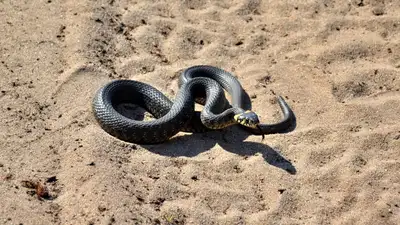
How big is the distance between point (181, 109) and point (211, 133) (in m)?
0.48

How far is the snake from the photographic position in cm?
788

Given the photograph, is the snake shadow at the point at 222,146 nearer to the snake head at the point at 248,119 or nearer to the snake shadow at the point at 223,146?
the snake shadow at the point at 223,146

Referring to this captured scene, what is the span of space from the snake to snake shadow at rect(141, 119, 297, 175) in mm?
100

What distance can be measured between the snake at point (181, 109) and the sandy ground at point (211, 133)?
0.44ft

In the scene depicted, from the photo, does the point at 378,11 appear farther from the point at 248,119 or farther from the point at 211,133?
the point at 211,133

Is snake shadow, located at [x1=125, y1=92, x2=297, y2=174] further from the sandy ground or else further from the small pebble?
the small pebble

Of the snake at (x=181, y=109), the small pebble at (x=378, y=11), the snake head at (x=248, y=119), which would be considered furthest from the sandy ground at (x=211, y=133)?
the snake head at (x=248, y=119)

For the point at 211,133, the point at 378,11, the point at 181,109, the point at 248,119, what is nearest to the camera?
the point at 248,119

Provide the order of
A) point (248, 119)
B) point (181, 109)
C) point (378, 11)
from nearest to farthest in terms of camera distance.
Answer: point (248, 119) < point (181, 109) < point (378, 11)

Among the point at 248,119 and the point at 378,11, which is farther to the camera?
the point at 378,11

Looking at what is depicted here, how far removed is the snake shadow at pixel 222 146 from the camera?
7809mm

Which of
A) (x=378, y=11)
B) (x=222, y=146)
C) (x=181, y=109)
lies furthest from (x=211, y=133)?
(x=378, y=11)

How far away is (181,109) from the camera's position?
812cm

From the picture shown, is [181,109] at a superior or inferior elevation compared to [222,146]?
superior
